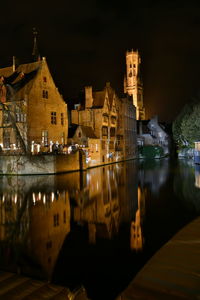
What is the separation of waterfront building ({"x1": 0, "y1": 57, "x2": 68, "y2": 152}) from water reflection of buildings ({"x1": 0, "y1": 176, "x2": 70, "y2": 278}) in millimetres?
19487

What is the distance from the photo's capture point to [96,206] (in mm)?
17438

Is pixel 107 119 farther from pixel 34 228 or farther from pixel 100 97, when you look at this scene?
pixel 34 228

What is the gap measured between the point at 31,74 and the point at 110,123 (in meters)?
21.7

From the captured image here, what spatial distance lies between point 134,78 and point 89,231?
139132 millimetres

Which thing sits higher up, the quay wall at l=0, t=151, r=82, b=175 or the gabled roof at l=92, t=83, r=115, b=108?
the gabled roof at l=92, t=83, r=115, b=108

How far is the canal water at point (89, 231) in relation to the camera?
825 cm

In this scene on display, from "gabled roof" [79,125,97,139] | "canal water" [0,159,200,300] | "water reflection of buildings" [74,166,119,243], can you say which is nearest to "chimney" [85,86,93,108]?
"gabled roof" [79,125,97,139]

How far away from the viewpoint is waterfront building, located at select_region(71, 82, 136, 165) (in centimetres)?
5588

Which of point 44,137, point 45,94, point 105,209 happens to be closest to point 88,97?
point 45,94

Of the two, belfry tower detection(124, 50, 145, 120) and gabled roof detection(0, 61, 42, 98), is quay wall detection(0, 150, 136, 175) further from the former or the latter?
belfry tower detection(124, 50, 145, 120)

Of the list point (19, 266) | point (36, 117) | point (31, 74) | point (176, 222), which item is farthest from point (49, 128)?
point (19, 266)

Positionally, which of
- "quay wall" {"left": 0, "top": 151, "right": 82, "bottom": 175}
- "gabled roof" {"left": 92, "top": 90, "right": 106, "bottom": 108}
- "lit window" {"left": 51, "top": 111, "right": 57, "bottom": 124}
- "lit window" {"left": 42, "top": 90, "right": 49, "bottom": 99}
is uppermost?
"gabled roof" {"left": 92, "top": 90, "right": 106, "bottom": 108}

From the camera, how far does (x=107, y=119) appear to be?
59688 millimetres

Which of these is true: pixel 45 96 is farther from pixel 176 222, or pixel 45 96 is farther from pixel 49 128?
pixel 176 222
